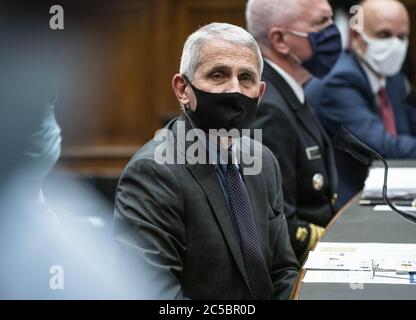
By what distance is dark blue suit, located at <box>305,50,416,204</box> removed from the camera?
345 cm

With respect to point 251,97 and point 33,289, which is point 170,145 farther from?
point 33,289

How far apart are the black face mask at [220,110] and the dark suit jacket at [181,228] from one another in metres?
0.07

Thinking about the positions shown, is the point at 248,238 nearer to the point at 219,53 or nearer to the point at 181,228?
the point at 181,228

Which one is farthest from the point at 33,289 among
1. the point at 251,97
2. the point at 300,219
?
the point at 300,219

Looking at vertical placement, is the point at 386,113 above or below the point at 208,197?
below

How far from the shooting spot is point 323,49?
302cm

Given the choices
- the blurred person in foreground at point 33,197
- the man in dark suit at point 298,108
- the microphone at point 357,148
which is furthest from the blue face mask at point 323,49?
the blurred person in foreground at point 33,197

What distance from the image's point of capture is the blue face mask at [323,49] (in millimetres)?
3002

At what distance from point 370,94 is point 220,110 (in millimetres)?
1875

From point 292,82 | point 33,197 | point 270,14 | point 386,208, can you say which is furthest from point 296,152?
point 33,197

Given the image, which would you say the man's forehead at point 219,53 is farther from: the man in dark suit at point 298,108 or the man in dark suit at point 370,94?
the man in dark suit at point 370,94

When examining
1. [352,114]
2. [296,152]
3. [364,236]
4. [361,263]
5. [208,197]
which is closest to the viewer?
[361,263]

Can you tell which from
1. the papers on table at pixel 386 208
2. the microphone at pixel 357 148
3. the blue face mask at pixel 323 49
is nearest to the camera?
the microphone at pixel 357 148

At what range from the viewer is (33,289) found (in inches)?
87.2
